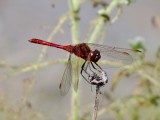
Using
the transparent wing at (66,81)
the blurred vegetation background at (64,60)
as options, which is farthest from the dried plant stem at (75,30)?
the transparent wing at (66,81)

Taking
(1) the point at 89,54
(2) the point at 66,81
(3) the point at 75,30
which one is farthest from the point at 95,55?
(3) the point at 75,30

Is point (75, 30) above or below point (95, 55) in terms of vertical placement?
above

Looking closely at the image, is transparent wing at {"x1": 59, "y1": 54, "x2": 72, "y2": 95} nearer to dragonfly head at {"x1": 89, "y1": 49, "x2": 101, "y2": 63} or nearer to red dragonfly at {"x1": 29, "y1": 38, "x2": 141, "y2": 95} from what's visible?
red dragonfly at {"x1": 29, "y1": 38, "x2": 141, "y2": 95}

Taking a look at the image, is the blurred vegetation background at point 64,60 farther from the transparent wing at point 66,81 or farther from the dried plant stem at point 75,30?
the transparent wing at point 66,81

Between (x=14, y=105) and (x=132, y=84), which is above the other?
(x=132, y=84)

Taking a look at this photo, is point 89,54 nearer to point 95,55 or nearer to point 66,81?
point 95,55

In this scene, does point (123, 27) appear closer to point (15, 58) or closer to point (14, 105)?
point (15, 58)

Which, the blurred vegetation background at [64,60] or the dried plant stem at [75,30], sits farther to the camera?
the blurred vegetation background at [64,60]

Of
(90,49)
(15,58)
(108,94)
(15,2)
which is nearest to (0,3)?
(15,2)
